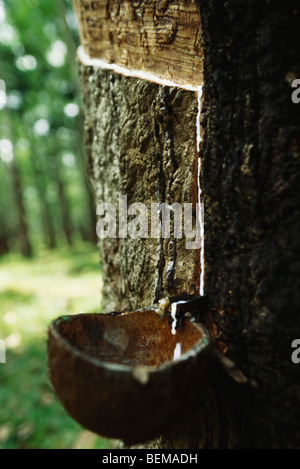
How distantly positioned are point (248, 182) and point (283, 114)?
0.73 feet

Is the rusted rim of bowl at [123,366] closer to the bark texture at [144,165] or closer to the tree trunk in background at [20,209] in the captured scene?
the bark texture at [144,165]

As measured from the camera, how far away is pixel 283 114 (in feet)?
2.70

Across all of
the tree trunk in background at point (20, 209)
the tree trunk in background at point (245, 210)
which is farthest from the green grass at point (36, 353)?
the tree trunk in background at point (20, 209)

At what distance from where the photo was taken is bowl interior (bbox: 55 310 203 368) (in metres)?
1.15

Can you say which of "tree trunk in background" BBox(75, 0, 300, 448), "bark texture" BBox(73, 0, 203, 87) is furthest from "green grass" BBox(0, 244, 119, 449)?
"bark texture" BBox(73, 0, 203, 87)

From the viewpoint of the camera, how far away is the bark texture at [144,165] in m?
1.23

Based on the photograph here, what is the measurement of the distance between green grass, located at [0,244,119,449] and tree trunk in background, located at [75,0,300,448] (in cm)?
73

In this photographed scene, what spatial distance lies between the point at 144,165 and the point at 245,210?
68 centimetres

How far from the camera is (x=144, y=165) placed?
1.44m

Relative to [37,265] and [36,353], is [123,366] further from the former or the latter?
[37,265]

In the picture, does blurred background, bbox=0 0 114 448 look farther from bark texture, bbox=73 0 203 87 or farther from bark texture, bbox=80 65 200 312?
bark texture, bbox=73 0 203 87

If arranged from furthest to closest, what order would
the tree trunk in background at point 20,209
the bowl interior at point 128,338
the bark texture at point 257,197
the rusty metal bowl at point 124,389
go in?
the tree trunk in background at point 20,209
the bowl interior at point 128,338
the bark texture at point 257,197
the rusty metal bowl at point 124,389

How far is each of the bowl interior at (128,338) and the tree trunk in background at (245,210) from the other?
0.20 m

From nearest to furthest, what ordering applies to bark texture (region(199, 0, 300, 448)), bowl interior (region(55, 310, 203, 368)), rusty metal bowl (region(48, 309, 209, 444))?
1. rusty metal bowl (region(48, 309, 209, 444))
2. bark texture (region(199, 0, 300, 448))
3. bowl interior (region(55, 310, 203, 368))
